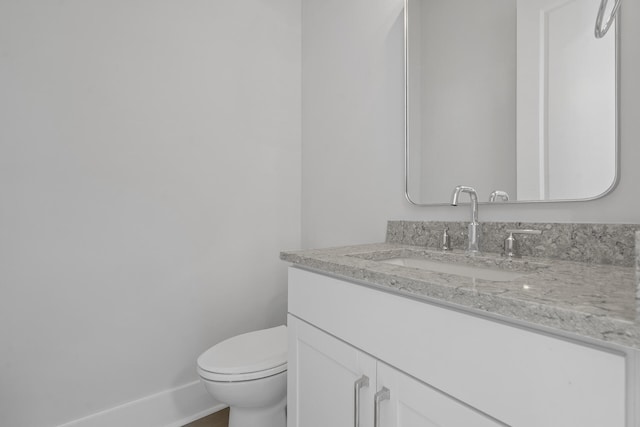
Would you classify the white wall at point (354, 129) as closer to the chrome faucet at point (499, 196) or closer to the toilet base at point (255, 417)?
the chrome faucet at point (499, 196)

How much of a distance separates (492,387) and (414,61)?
1301 mm

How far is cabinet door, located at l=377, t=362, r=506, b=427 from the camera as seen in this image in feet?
1.92

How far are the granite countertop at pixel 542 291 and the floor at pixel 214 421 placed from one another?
3.92 feet

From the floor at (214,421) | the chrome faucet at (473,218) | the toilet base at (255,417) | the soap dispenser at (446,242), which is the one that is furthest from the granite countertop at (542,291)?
the floor at (214,421)

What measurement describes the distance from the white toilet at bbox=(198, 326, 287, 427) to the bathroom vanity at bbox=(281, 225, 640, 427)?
0.24m

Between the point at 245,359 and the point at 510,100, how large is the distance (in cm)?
139

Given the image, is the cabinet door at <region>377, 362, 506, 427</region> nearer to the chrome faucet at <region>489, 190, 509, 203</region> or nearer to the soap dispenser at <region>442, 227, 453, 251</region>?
the soap dispenser at <region>442, 227, 453, 251</region>

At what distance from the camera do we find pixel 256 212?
1.86 metres

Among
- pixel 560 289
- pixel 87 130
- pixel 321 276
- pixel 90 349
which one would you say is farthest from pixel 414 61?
pixel 90 349

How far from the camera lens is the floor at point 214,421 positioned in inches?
62.3

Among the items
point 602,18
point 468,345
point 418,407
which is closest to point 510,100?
point 602,18

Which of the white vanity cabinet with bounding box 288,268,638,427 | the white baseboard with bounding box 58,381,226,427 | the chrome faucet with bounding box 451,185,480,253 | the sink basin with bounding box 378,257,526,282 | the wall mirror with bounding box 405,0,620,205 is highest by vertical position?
the wall mirror with bounding box 405,0,620,205

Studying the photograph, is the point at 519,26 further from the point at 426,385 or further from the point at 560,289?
the point at 426,385

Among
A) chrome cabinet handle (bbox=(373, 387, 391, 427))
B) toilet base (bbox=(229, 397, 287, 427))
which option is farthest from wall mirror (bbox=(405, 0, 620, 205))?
toilet base (bbox=(229, 397, 287, 427))
